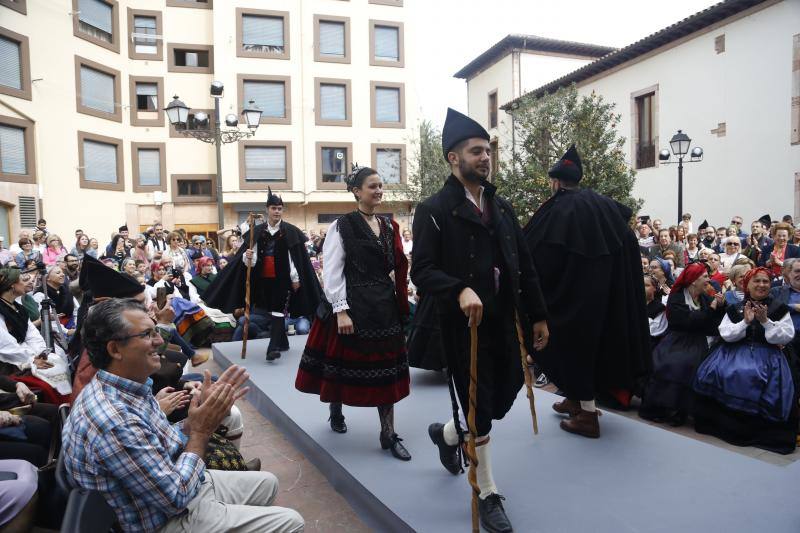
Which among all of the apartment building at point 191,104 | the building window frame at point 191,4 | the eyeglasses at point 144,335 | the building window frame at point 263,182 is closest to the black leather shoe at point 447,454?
the eyeglasses at point 144,335

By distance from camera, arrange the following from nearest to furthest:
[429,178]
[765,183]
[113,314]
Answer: [113,314], [765,183], [429,178]

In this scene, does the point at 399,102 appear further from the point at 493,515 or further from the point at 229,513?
the point at 229,513

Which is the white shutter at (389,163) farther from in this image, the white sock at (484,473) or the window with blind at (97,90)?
Result: the white sock at (484,473)

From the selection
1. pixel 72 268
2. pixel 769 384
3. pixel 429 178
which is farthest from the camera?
pixel 429 178

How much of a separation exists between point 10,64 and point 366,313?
69.3 feet

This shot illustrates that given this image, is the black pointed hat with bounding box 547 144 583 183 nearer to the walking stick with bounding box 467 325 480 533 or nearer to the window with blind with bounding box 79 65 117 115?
the walking stick with bounding box 467 325 480 533

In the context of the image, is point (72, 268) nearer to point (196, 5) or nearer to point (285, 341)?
point (285, 341)

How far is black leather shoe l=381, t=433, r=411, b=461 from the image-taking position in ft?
11.8

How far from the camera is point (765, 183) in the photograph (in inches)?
604

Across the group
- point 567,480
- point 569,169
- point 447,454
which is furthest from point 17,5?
point 567,480

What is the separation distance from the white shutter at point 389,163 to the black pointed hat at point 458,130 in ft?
82.2

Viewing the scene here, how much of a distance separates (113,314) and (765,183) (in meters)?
17.2

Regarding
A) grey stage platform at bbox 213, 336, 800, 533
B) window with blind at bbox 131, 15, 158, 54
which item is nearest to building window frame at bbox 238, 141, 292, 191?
window with blind at bbox 131, 15, 158, 54

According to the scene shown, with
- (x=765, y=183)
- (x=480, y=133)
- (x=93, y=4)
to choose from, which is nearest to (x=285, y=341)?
(x=480, y=133)
